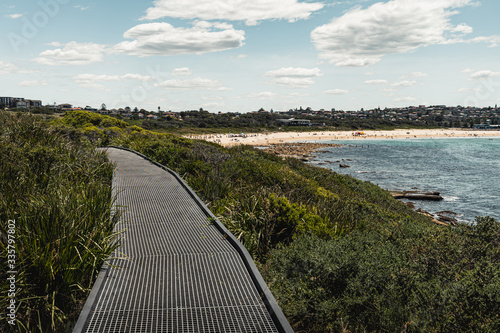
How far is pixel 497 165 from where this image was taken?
50.8 metres

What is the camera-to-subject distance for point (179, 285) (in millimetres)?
4793

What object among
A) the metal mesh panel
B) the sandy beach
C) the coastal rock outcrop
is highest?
the sandy beach

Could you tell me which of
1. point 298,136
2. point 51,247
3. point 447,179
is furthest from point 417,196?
point 298,136

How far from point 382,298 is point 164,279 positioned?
9.23ft

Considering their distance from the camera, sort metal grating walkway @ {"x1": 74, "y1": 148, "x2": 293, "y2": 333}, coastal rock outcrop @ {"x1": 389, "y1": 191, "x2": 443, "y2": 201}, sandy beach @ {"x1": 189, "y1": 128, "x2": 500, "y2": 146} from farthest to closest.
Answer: sandy beach @ {"x1": 189, "y1": 128, "x2": 500, "y2": 146}
coastal rock outcrop @ {"x1": 389, "y1": 191, "x2": 443, "y2": 201}
metal grating walkway @ {"x1": 74, "y1": 148, "x2": 293, "y2": 333}

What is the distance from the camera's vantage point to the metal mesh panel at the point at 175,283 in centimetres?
398

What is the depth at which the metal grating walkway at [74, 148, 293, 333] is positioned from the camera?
3.97 m

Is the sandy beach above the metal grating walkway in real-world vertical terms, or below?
above

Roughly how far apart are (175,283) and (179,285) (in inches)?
3.2

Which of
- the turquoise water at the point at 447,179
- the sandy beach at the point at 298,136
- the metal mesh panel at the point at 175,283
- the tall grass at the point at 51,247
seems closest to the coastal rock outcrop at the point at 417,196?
the turquoise water at the point at 447,179

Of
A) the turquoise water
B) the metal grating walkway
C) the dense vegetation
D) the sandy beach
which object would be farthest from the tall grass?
the sandy beach

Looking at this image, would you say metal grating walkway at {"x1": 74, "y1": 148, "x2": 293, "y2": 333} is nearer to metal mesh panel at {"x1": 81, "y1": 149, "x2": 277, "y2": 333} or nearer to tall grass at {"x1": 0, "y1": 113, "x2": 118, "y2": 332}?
metal mesh panel at {"x1": 81, "y1": 149, "x2": 277, "y2": 333}

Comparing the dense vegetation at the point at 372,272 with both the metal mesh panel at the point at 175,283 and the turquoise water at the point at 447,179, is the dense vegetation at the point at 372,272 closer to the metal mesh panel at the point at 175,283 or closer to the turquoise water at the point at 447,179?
the metal mesh panel at the point at 175,283

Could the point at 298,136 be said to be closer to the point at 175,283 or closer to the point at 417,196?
the point at 417,196
